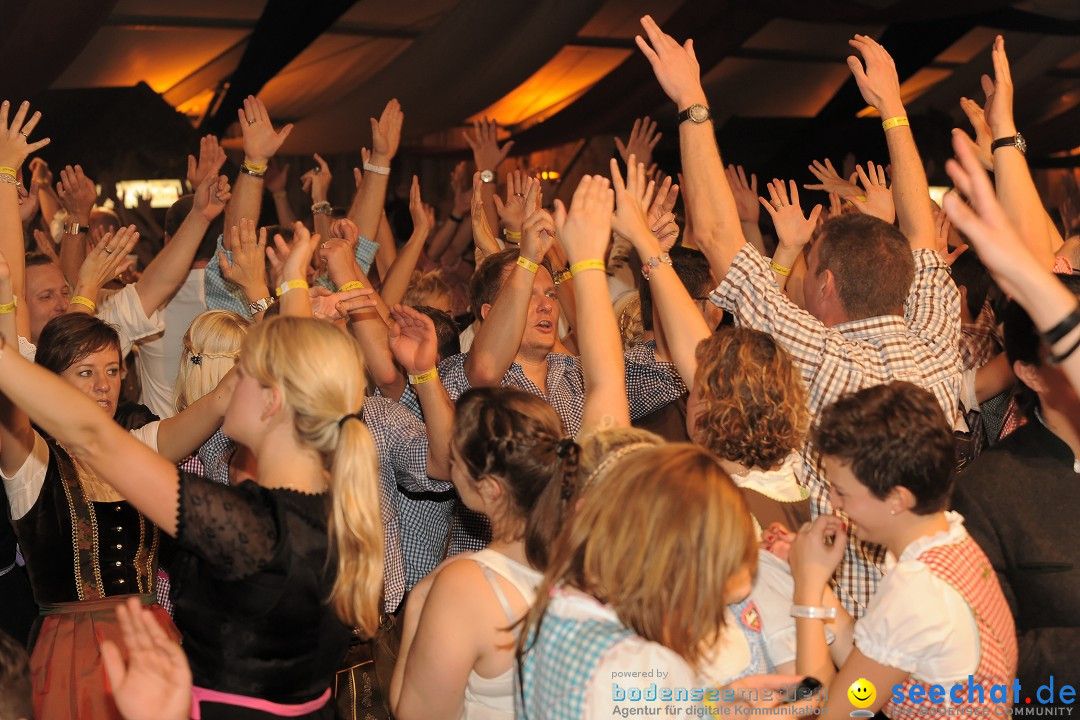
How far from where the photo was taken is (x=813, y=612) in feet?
5.68

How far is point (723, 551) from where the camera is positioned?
56.9 inches

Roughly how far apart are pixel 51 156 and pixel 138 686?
475 centimetres

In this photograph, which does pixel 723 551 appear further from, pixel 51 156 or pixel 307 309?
pixel 51 156

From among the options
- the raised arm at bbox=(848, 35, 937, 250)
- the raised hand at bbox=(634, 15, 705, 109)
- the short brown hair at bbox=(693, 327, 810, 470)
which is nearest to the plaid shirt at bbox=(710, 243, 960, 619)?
the short brown hair at bbox=(693, 327, 810, 470)

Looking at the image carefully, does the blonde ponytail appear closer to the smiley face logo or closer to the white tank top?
the white tank top

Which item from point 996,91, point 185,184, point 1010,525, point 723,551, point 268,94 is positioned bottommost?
point 1010,525

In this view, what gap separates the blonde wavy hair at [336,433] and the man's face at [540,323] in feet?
3.81

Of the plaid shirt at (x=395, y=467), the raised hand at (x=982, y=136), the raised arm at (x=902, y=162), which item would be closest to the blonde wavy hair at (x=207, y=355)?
the plaid shirt at (x=395, y=467)

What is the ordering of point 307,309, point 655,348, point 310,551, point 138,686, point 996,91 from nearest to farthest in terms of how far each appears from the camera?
point 138,686
point 310,551
point 307,309
point 996,91
point 655,348

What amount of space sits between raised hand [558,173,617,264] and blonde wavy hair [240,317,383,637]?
0.53 meters

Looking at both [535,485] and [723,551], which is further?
[535,485]

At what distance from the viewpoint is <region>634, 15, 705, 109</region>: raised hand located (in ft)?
8.20

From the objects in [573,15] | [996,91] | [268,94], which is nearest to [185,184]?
[268,94]

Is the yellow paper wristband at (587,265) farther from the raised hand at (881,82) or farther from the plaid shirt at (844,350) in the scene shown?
the raised hand at (881,82)
